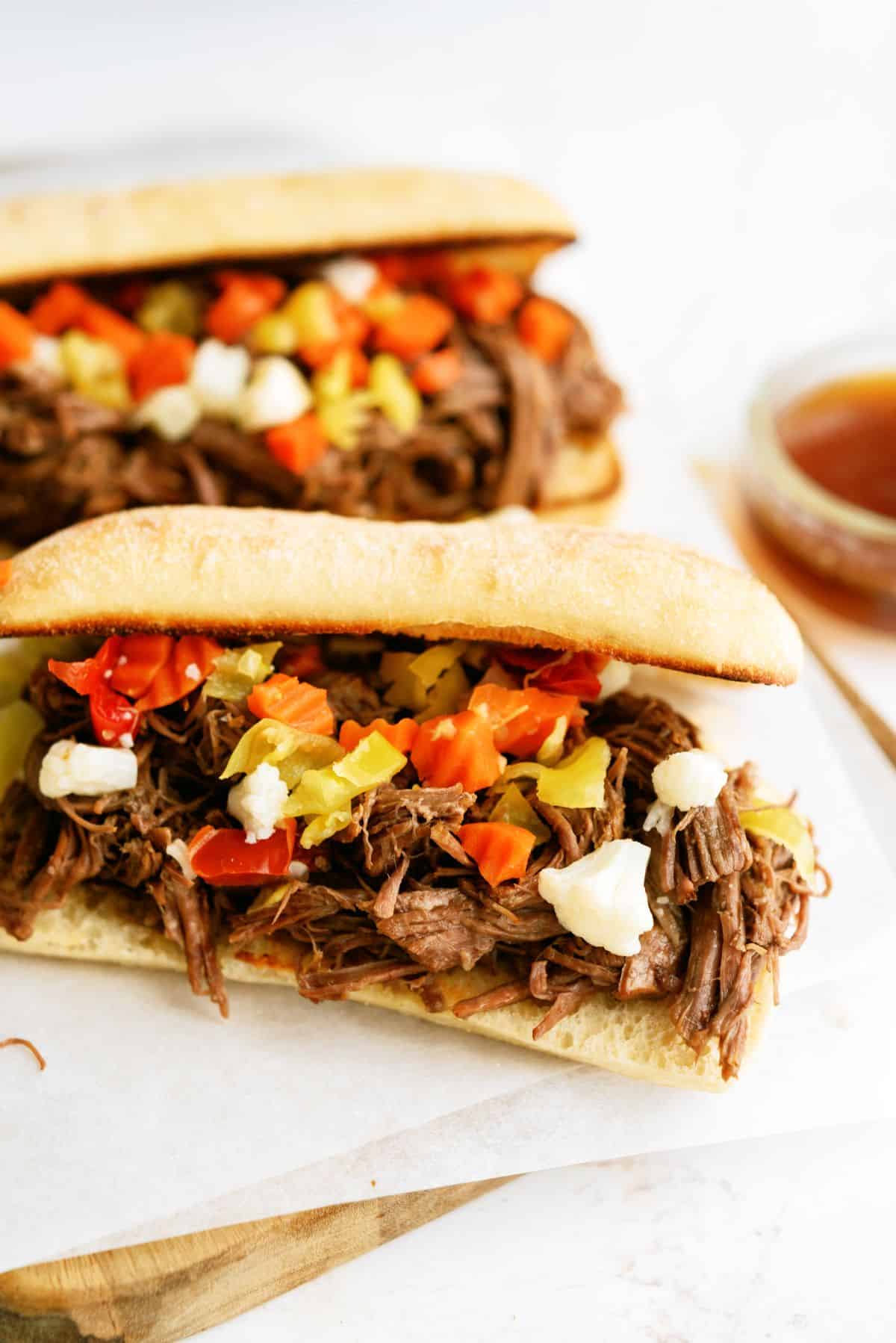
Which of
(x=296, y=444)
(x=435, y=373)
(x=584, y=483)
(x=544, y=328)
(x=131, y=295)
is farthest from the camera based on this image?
(x=584, y=483)

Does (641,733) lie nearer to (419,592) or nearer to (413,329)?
(419,592)

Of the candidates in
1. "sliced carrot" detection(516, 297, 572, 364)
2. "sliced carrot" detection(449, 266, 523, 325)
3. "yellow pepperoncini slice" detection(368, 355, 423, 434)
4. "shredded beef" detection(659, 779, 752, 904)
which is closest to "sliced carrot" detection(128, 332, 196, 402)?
"yellow pepperoncini slice" detection(368, 355, 423, 434)

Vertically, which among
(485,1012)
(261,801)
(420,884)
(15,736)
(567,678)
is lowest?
(485,1012)

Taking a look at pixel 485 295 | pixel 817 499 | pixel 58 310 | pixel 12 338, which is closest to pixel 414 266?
pixel 485 295

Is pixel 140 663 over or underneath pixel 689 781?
underneath

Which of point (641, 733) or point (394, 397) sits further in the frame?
point (394, 397)

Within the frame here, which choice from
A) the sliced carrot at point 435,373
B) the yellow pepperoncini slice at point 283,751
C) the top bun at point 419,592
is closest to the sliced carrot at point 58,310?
the sliced carrot at point 435,373

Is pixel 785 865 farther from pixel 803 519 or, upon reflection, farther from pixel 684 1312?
pixel 803 519
